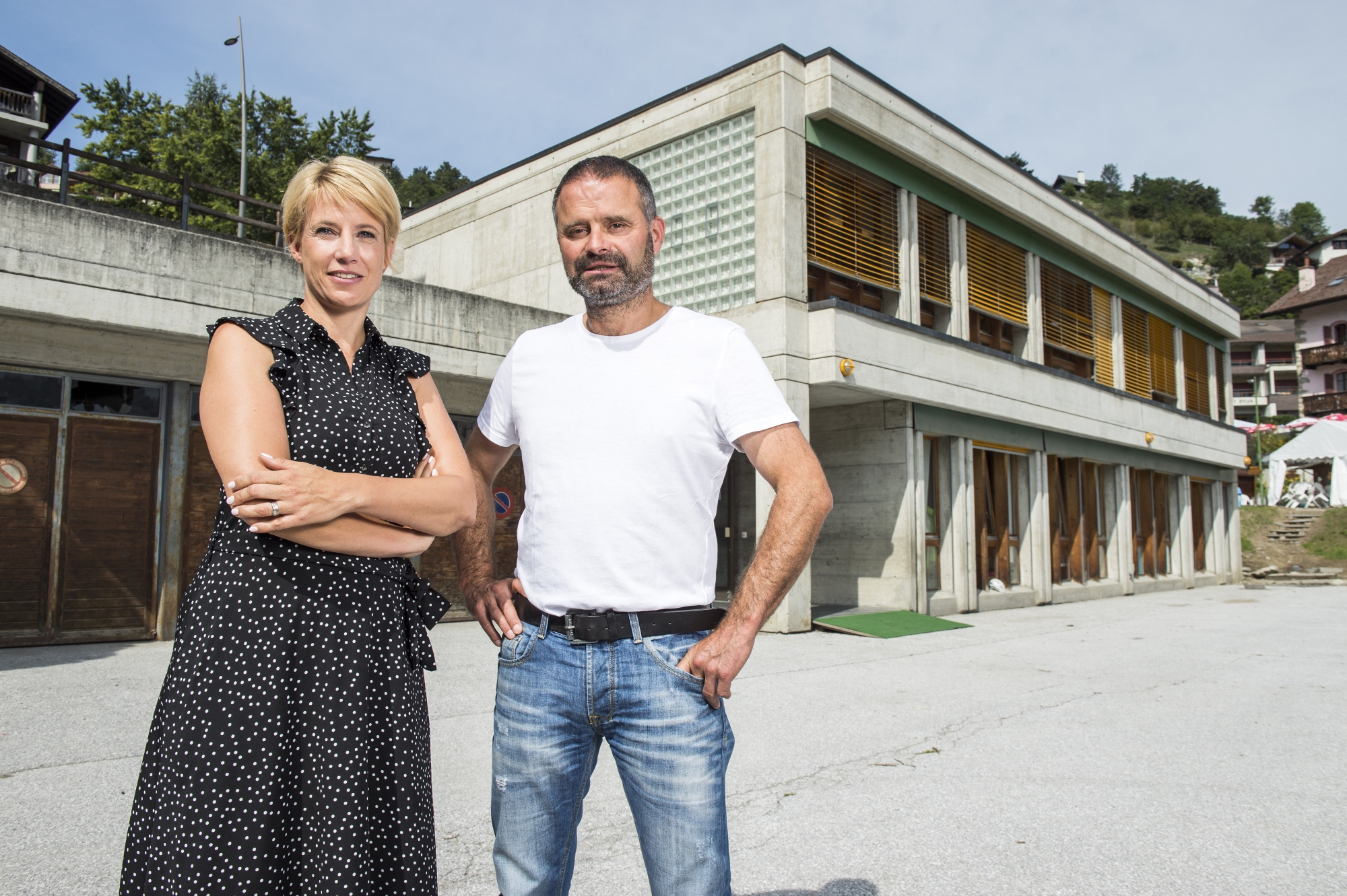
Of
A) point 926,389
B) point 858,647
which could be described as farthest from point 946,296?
point 858,647

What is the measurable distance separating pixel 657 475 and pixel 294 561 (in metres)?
0.75

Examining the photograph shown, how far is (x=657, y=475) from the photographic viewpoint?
194cm

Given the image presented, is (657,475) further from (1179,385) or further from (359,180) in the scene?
(1179,385)

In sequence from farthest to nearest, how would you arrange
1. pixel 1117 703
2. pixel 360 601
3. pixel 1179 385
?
pixel 1179 385, pixel 1117 703, pixel 360 601

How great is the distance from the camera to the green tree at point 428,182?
59.6m

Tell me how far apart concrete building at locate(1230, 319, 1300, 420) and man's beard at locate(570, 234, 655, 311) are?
88015 mm

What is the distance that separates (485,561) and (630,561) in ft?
1.58

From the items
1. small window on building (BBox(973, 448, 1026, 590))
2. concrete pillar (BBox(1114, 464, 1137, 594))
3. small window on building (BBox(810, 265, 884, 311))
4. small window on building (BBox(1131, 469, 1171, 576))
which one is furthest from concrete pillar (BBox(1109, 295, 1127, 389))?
small window on building (BBox(810, 265, 884, 311))

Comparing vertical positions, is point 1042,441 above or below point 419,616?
above

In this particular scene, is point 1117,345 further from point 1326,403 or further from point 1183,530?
point 1326,403

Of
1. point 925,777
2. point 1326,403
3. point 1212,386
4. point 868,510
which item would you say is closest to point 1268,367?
point 1326,403

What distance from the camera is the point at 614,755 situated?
1797 millimetres

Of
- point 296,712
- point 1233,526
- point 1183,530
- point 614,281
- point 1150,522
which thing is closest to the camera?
point 296,712

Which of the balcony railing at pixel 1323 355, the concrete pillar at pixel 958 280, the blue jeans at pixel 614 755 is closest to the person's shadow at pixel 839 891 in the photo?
the blue jeans at pixel 614 755
